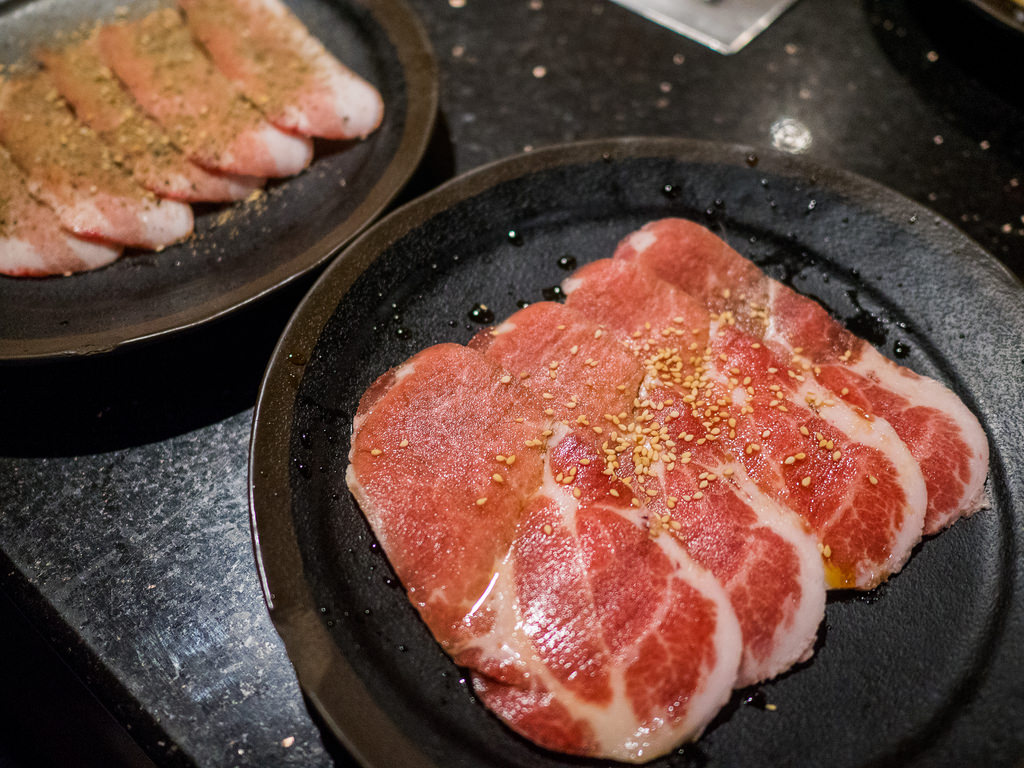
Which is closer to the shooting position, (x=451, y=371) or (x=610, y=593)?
(x=610, y=593)

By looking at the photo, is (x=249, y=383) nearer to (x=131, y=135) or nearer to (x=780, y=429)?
(x=131, y=135)

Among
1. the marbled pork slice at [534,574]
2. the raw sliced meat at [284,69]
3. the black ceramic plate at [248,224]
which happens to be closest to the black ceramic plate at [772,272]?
the marbled pork slice at [534,574]

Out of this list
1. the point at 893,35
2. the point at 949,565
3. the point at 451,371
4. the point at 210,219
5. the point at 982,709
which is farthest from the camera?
the point at 893,35

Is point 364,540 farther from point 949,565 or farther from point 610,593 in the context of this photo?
point 949,565

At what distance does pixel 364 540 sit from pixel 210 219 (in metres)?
1.47

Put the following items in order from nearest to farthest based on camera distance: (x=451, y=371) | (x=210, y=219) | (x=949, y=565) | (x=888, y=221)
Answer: (x=949, y=565) < (x=451, y=371) < (x=888, y=221) < (x=210, y=219)

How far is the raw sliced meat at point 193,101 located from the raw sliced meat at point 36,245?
0.53 meters

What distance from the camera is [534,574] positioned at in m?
1.79

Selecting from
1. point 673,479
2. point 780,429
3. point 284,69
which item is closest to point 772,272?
point 780,429

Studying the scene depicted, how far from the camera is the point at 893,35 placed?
11.3ft

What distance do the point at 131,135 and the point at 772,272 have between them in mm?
2515

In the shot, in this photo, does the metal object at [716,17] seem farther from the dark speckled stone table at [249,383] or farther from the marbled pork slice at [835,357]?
the marbled pork slice at [835,357]

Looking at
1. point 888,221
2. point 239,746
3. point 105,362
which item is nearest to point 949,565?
point 888,221

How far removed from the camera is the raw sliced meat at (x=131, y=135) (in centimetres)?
255
